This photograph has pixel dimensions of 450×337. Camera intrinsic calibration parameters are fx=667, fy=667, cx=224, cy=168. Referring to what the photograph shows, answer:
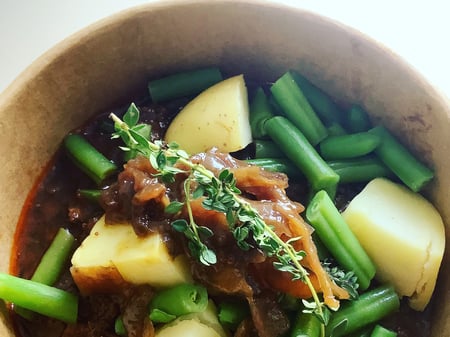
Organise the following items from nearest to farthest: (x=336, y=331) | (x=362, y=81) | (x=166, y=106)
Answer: (x=336, y=331) < (x=362, y=81) < (x=166, y=106)

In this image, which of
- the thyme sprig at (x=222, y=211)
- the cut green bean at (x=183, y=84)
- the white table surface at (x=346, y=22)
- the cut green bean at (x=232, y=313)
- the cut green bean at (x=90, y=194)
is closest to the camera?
the thyme sprig at (x=222, y=211)

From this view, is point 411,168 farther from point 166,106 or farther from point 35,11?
point 35,11

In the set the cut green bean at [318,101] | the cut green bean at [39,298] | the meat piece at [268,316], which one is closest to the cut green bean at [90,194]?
the cut green bean at [39,298]

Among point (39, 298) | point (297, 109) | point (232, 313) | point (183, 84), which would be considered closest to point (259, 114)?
point (297, 109)

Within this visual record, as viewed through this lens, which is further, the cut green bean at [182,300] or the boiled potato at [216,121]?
the boiled potato at [216,121]

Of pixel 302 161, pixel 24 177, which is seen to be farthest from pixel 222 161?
pixel 24 177

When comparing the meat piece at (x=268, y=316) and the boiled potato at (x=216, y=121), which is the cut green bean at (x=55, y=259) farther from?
the meat piece at (x=268, y=316)
